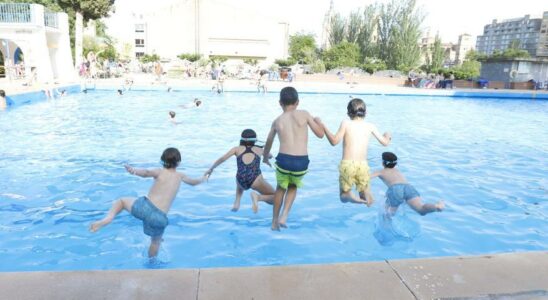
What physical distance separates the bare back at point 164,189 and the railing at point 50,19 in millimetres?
23239

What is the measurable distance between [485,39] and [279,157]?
609ft

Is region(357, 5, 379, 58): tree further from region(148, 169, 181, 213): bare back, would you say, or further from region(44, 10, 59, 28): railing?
region(148, 169, 181, 213): bare back

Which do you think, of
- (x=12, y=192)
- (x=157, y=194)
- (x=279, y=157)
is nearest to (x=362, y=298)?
(x=279, y=157)

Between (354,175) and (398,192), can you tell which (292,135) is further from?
(398,192)

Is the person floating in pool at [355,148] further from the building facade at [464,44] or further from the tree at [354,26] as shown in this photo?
the building facade at [464,44]

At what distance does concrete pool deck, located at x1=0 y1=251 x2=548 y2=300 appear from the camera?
8.28ft

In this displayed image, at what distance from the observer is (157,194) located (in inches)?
151

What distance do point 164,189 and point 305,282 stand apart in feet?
5.66

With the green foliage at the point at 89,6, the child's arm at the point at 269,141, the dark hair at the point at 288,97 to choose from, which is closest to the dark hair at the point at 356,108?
the dark hair at the point at 288,97

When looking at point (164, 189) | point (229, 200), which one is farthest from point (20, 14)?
point (164, 189)

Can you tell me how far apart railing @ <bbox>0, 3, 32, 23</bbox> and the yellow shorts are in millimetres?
22463

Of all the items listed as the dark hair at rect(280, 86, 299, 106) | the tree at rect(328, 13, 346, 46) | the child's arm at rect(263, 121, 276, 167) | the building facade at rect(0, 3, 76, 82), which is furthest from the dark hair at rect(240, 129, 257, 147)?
the tree at rect(328, 13, 346, 46)

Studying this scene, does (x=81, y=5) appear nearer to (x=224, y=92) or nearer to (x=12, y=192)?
(x=224, y=92)

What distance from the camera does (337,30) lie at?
2032 inches
